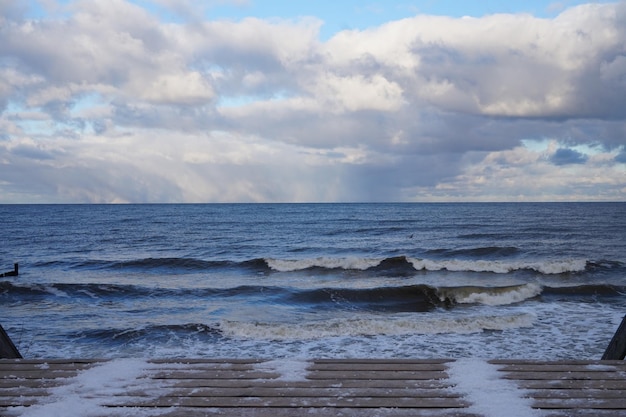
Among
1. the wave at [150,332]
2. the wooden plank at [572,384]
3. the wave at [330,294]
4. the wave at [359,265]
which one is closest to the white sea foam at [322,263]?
the wave at [359,265]

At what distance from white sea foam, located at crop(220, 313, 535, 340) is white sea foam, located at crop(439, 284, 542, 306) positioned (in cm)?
425

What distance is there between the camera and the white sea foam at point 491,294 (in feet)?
65.1

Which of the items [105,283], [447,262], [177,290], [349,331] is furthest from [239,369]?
[447,262]

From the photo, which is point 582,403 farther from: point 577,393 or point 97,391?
point 97,391

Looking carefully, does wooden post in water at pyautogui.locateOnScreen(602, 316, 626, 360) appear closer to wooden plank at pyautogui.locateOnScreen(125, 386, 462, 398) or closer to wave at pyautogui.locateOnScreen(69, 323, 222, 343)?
wooden plank at pyautogui.locateOnScreen(125, 386, 462, 398)

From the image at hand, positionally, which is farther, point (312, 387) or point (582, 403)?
point (312, 387)

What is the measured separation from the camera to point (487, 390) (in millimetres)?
5461

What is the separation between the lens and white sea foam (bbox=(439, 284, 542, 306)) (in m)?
19.8

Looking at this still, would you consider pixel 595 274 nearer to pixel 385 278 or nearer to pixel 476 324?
pixel 385 278

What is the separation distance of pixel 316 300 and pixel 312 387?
48.6ft

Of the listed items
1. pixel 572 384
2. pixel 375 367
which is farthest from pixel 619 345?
pixel 375 367

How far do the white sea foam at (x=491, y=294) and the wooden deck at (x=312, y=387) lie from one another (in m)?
14.0

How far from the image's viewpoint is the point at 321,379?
5816mm

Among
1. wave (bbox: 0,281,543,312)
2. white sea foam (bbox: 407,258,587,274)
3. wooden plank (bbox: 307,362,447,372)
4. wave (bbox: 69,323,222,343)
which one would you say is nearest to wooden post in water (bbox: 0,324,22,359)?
wooden plank (bbox: 307,362,447,372)
